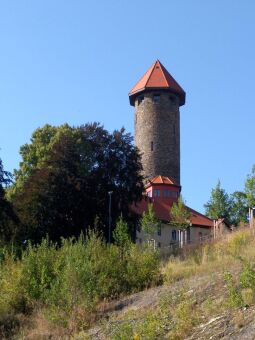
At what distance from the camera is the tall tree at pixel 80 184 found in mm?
34406

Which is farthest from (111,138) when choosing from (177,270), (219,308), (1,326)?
(219,308)

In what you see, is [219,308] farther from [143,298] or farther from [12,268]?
[12,268]

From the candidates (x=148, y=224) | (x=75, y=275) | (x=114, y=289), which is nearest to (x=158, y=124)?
(x=148, y=224)

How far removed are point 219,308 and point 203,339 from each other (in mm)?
1347

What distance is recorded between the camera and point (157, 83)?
238 feet

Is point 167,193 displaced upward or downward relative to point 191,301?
upward

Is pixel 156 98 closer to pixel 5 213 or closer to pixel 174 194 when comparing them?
pixel 174 194

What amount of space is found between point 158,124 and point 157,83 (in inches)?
202

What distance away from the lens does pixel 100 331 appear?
42.4 ft

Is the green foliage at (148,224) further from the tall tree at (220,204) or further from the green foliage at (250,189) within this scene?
the tall tree at (220,204)

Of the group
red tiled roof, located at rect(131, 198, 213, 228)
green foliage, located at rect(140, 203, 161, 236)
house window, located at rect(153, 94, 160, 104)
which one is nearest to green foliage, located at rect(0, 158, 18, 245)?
green foliage, located at rect(140, 203, 161, 236)

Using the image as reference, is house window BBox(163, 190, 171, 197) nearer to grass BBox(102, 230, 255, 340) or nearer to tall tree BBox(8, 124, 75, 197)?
tall tree BBox(8, 124, 75, 197)

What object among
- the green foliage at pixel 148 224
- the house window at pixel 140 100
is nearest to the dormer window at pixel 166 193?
the house window at pixel 140 100

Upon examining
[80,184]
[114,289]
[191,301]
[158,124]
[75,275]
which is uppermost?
[158,124]
